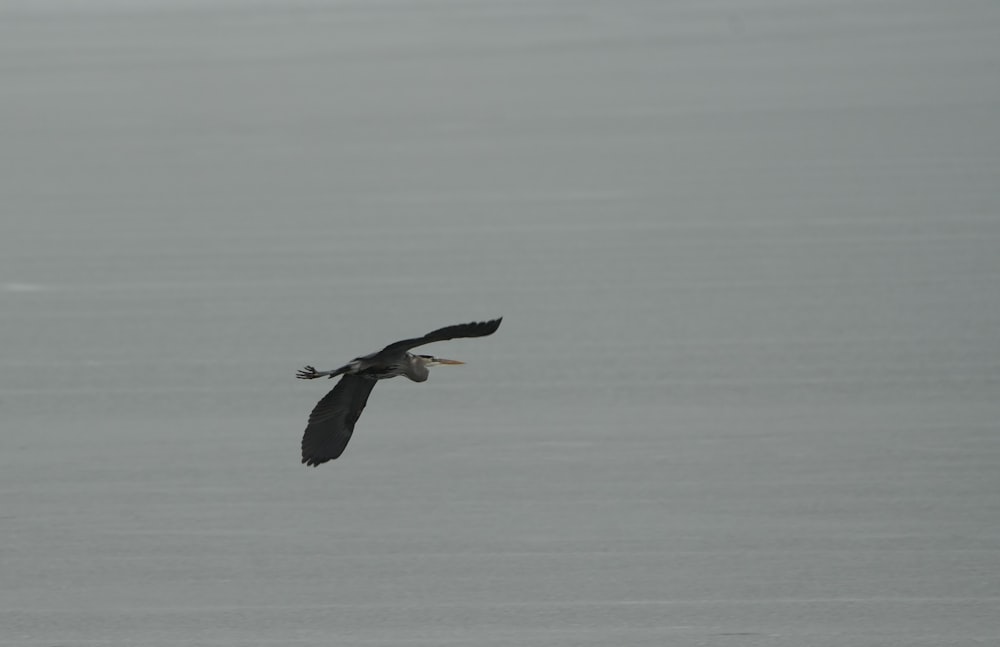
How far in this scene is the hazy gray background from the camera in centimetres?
481

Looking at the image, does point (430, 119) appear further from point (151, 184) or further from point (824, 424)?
point (824, 424)

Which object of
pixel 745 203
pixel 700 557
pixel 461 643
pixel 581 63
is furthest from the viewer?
pixel 581 63

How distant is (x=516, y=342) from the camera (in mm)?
6723

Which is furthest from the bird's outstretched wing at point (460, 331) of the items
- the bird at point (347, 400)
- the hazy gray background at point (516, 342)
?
the hazy gray background at point (516, 342)

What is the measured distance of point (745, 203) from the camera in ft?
27.8

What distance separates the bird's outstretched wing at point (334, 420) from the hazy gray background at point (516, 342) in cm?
97

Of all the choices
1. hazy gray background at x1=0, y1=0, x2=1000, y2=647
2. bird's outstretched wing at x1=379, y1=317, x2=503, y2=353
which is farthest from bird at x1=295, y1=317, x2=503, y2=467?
hazy gray background at x1=0, y1=0, x2=1000, y2=647

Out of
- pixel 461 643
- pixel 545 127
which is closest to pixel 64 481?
pixel 461 643

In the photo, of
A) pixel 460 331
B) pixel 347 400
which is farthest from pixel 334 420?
pixel 460 331

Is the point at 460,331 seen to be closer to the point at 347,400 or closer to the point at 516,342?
the point at 347,400

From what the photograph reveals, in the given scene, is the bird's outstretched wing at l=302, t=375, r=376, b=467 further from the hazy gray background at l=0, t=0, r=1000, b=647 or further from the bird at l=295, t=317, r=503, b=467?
the hazy gray background at l=0, t=0, r=1000, b=647

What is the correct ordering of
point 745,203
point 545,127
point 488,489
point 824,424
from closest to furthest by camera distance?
1. point 488,489
2. point 824,424
3. point 745,203
4. point 545,127

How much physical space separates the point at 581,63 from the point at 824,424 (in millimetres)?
5840

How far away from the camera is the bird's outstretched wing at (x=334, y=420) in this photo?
3689mm
